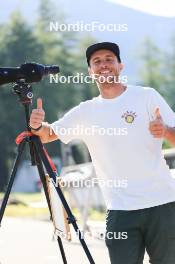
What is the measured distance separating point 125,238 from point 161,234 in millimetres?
Result: 165

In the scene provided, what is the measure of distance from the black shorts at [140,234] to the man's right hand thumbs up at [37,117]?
21.4 inches

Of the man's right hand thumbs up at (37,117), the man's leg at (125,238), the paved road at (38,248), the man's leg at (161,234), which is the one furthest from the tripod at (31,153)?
the paved road at (38,248)

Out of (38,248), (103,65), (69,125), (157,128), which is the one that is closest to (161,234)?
(157,128)

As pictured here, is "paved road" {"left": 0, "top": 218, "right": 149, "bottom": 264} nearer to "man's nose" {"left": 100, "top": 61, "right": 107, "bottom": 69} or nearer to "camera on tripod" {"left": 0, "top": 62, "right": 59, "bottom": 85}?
"man's nose" {"left": 100, "top": 61, "right": 107, "bottom": 69}

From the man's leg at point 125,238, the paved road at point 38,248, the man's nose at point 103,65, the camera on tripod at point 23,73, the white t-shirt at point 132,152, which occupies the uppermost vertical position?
the man's nose at point 103,65

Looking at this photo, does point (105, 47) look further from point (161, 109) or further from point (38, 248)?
point (38, 248)

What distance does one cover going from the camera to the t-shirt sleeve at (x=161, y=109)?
11.0ft

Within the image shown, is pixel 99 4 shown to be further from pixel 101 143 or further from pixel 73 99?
pixel 101 143

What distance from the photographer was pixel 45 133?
140 inches

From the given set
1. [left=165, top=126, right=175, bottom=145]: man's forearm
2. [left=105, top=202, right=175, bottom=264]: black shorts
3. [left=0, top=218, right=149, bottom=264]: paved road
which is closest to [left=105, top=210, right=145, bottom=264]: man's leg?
[left=105, top=202, right=175, bottom=264]: black shorts

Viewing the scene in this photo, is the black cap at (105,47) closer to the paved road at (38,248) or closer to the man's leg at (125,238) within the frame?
the man's leg at (125,238)

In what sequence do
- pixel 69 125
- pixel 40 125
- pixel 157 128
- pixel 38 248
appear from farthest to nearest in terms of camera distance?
pixel 38 248 < pixel 69 125 < pixel 40 125 < pixel 157 128

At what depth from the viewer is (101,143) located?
3.43 meters

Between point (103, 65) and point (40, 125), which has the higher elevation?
point (103, 65)
